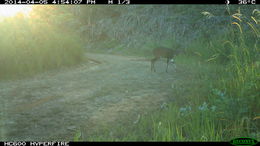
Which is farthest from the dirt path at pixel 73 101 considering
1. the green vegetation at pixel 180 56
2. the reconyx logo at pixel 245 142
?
the reconyx logo at pixel 245 142

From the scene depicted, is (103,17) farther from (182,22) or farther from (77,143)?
(77,143)

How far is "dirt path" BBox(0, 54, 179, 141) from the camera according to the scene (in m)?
4.17

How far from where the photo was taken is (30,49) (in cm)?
929

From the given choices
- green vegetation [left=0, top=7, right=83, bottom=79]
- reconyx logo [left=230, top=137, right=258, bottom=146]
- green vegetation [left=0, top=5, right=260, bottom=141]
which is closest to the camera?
reconyx logo [left=230, top=137, right=258, bottom=146]

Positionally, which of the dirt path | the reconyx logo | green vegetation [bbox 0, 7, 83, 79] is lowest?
the reconyx logo

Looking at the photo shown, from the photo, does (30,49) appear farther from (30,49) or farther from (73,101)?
(73,101)

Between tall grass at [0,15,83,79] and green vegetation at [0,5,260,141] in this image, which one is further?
tall grass at [0,15,83,79]

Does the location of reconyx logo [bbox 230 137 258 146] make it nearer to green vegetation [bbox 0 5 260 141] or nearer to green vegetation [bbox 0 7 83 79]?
green vegetation [bbox 0 5 260 141]

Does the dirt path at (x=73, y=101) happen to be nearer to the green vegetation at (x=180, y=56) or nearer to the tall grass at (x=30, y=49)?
the green vegetation at (x=180, y=56)

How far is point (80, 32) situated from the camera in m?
25.5

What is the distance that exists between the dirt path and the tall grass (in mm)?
725

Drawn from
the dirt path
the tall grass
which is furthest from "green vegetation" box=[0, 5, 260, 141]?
the dirt path

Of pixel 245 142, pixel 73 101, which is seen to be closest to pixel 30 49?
pixel 73 101

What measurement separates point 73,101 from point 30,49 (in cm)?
456
